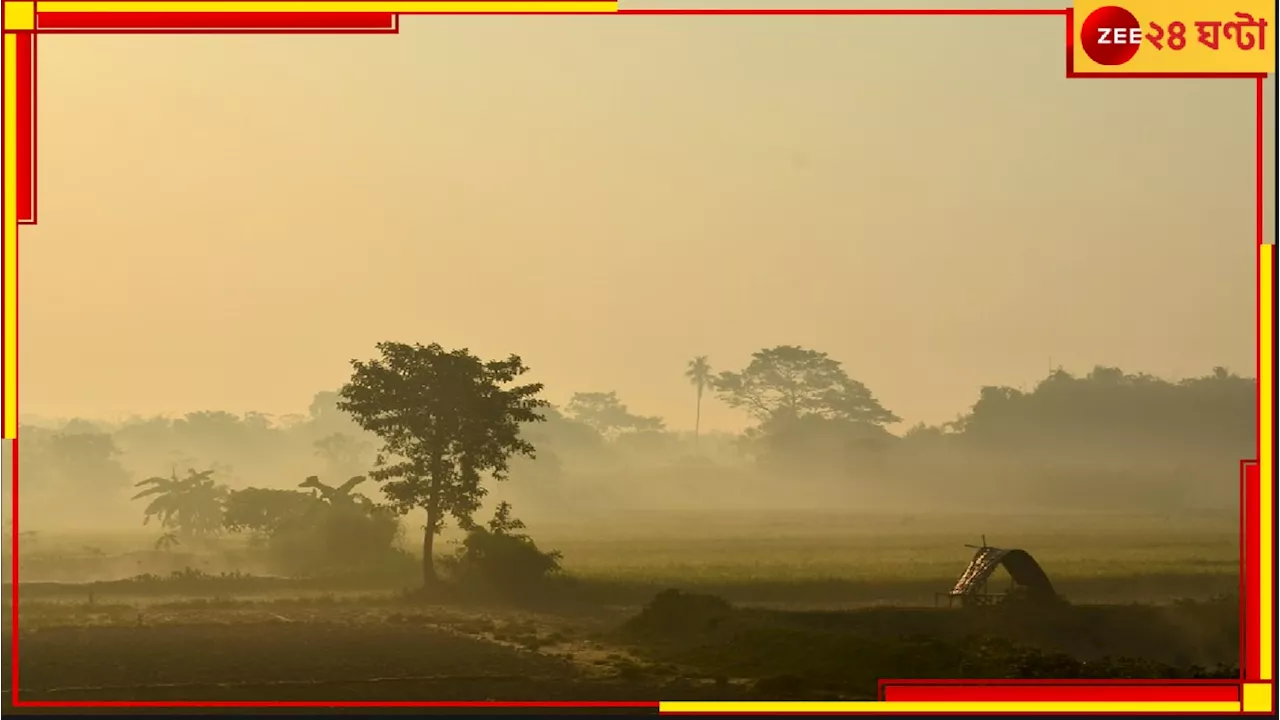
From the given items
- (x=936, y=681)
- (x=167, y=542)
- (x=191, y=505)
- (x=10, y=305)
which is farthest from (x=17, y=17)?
(x=191, y=505)

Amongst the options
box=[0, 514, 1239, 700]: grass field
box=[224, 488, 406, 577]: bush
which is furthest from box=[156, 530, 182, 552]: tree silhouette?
box=[224, 488, 406, 577]: bush

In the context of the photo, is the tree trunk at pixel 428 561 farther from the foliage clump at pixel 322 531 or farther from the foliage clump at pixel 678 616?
the foliage clump at pixel 678 616

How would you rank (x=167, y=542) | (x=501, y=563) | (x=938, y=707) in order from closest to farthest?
1. (x=938, y=707)
2. (x=501, y=563)
3. (x=167, y=542)

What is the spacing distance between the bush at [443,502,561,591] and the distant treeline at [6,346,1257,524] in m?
54.1

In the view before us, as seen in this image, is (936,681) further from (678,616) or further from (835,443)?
(835,443)

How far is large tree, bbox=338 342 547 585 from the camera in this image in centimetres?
4822

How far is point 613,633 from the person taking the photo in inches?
1500

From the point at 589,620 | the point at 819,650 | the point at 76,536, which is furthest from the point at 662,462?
the point at 819,650

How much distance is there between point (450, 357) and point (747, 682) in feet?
→ 66.7

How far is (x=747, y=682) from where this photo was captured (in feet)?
104

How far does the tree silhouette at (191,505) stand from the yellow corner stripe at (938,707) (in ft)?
135

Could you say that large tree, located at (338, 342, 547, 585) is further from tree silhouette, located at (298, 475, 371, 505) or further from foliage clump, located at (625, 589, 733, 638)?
foliage clump, located at (625, 589, 733, 638)

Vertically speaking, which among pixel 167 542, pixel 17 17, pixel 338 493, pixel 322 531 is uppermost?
pixel 17 17

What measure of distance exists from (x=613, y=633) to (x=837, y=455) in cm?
7532
